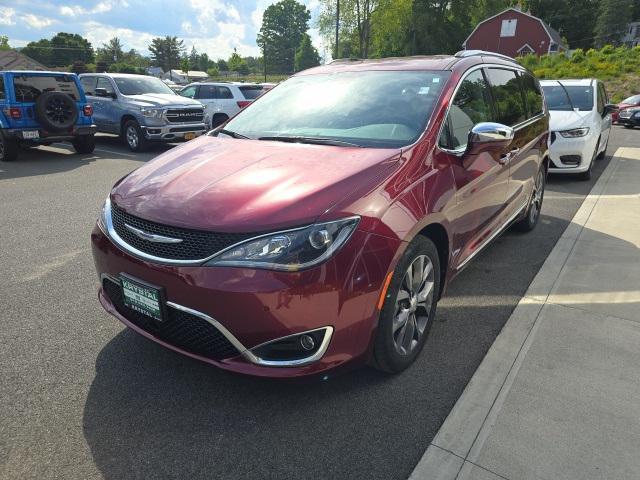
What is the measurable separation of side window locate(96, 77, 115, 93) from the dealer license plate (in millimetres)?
11106

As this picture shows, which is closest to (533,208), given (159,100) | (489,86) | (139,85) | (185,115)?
(489,86)

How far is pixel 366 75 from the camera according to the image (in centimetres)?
359

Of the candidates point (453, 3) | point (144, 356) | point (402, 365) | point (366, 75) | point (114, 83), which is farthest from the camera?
point (453, 3)

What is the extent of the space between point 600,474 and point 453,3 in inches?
2279

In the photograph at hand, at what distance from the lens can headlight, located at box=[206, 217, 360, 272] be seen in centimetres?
212

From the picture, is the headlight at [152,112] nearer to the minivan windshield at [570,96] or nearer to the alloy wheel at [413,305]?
the minivan windshield at [570,96]


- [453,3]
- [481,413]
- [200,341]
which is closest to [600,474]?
[481,413]

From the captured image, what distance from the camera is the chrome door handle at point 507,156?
3.81m

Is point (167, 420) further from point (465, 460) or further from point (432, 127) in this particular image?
point (432, 127)

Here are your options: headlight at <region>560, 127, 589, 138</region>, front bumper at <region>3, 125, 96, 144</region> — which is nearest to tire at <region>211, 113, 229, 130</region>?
front bumper at <region>3, 125, 96, 144</region>

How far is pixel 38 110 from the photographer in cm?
984

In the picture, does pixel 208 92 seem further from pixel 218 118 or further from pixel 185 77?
pixel 185 77

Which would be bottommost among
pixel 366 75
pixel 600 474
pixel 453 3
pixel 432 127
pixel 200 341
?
pixel 600 474

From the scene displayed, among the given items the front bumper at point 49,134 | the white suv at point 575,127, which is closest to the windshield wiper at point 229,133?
the white suv at point 575,127
